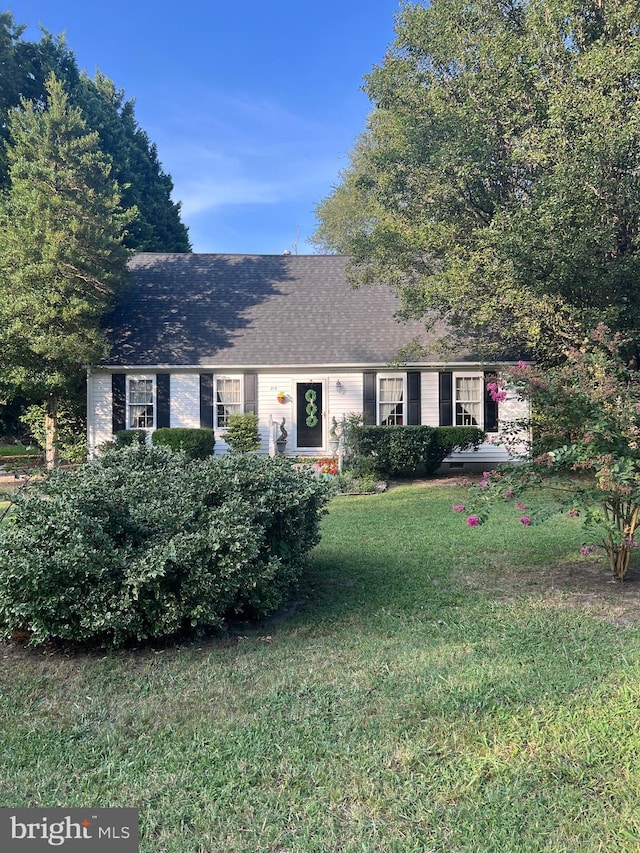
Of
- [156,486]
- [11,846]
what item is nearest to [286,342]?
[156,486]

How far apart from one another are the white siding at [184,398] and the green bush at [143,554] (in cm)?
932

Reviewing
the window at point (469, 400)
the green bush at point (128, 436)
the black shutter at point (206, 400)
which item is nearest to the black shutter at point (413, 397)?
the window at point (469, 400)

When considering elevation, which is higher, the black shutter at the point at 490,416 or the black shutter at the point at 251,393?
the black shutter at the point at 251,393

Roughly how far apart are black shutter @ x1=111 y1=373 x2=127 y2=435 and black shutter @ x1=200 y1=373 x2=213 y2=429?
205 cm

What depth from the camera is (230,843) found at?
6.29 ft

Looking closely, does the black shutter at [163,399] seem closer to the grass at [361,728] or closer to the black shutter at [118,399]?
the black shutter at [118,399]

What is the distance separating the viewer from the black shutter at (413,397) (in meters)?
13.5

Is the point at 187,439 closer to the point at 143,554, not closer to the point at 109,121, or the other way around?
the point at 143,554

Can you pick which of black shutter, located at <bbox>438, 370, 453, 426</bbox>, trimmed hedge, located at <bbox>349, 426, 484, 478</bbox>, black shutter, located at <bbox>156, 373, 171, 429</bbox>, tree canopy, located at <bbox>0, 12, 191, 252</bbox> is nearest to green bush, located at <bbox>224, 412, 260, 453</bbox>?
black shutter, located at <bbox>156, 373, 171, 429</bbox>

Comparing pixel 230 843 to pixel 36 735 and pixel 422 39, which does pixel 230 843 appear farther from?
pixel 422 39

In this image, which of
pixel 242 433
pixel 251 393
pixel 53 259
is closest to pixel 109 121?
pixel 53 259

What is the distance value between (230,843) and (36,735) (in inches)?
53.1

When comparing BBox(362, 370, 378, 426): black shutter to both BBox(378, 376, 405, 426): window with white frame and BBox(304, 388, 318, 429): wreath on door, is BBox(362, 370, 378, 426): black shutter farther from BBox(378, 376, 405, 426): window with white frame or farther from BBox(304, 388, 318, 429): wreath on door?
BBox(304, 388, 318, 429): wreath on door

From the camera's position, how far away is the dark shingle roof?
1391 centimetres
